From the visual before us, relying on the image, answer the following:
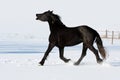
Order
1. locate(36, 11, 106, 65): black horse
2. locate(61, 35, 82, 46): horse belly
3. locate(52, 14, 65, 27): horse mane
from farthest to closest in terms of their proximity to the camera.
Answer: locate(52, 14, 65, 27): horse mane → locate(61, 35, 82, 46): horse belly → locate(36, 11, 106, 65): black horse

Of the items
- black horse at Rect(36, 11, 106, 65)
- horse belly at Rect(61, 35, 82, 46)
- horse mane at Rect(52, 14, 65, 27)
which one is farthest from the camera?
horse mane at Rect(52, 14, 65, 27)

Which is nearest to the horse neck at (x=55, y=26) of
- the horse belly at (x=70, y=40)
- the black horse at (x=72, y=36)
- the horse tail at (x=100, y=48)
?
the black horse at (x=72, y=36)

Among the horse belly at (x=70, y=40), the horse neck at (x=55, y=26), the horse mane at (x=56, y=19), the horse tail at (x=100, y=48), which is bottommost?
the horse tail at (x=100, y=48)

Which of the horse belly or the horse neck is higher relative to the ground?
the horse neck

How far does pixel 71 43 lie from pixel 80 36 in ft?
1.02

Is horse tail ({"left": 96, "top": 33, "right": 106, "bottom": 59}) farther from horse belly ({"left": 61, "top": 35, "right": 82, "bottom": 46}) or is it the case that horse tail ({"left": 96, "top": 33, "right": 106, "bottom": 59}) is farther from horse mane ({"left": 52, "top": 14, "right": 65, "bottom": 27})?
horse mane ({"left": 52, "top": 14, "right": 65, "bottom": 27})

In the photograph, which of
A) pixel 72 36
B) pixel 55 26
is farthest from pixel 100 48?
pixel 55 26

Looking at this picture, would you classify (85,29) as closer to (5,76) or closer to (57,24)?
(57,24)

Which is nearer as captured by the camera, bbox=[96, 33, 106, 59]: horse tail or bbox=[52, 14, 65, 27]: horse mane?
bbox=[96, 33, 106, 59]: horse tail

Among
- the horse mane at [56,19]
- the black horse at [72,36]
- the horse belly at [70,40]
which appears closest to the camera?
the black horse at [72,36]

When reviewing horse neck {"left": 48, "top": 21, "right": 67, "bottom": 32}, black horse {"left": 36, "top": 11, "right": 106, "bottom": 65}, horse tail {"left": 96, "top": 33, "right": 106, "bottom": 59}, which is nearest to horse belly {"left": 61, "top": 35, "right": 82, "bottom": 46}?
black horse {"left": 36, "top": 11, "right": 106, "bottom": 65}

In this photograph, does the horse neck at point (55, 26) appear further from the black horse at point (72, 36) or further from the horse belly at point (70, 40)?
the horse belly at point (70, 40)

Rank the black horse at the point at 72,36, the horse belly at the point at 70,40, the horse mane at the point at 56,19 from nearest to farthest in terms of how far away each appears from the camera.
Answer: the black horse at the point at 72,36
the horse belly at the point at 70,40
the horse mane at the point at 56,19

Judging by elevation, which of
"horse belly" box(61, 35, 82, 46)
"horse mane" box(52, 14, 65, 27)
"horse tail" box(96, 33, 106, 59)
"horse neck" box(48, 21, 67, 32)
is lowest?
"horse tail" box(96, 33, 106, 59)
